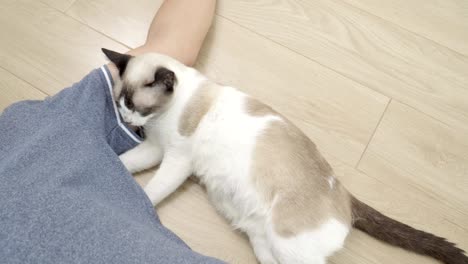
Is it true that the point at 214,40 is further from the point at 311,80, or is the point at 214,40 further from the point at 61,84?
the point at 61,84

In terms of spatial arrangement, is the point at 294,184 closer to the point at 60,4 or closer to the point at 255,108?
the point at 255,108

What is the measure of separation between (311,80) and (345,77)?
0.37ft

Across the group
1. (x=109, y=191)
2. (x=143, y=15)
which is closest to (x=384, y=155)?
(x=109, y=191)

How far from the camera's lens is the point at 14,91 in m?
1.21

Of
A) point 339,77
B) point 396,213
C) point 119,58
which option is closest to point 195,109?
point 119,58

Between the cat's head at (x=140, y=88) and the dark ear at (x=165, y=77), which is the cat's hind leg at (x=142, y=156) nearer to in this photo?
the cat's head at (x=140, y=88)

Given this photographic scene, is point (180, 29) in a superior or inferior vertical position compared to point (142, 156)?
superior

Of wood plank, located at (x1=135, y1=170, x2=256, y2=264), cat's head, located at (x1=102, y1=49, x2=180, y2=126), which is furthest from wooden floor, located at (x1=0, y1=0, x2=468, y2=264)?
cat's head, located at (x1=102, y1=49, x2=180, y2=126)

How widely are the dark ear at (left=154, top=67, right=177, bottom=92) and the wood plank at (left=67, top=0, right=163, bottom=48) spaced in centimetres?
39

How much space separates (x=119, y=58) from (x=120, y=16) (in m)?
0.41

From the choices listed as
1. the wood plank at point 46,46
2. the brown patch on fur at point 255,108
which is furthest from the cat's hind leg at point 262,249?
the wood plank at point 46,46

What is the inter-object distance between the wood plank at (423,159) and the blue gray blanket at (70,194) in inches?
26.2

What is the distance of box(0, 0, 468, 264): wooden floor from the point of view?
3.58 feet

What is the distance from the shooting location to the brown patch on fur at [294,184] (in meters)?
0.89
